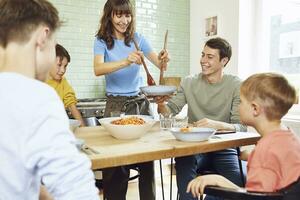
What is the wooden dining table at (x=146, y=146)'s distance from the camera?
4.03 ft

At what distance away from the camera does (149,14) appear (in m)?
3.84

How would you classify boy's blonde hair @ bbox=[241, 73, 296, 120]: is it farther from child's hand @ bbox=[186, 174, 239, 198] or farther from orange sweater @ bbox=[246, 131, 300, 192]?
child's hand @ bbox=[186, 174, 239, 198]

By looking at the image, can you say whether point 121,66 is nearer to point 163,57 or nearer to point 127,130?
point 163,57

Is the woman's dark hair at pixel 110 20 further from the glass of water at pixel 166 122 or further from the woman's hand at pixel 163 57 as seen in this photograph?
the glass of water at pixel 166 122

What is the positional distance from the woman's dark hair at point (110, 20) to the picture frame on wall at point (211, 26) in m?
1.63

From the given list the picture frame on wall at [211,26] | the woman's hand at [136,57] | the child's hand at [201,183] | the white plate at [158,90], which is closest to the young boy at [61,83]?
the woman's hand at [136,57]

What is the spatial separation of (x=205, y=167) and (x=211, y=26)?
2.11m

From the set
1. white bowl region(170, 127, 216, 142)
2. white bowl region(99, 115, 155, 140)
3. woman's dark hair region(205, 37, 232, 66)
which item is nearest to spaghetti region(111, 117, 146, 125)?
white bowl region(99, 115, 155, 140)

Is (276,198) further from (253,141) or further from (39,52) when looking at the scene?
(39,52)

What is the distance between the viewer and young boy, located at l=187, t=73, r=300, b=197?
3.84ft

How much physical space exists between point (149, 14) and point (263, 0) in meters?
1.22

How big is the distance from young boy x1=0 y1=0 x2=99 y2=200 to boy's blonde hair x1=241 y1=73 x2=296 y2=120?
32.1 inches

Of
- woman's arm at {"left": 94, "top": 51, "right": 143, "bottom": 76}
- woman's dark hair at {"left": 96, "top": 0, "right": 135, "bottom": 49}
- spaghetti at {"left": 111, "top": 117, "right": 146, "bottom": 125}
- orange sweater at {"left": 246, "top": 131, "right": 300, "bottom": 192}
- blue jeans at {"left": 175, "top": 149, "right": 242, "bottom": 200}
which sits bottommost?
blue jeans at {"left": 175, "top": 149, "right": 242, "bottom": 200}

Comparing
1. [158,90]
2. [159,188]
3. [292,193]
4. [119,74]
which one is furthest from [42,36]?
[159,188]
